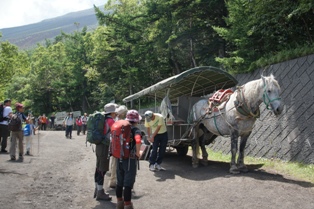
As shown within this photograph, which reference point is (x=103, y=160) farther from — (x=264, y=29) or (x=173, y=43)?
(x=173, y=43)

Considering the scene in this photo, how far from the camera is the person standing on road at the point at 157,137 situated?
10.3 m

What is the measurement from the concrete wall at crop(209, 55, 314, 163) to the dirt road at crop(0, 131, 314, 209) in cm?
132

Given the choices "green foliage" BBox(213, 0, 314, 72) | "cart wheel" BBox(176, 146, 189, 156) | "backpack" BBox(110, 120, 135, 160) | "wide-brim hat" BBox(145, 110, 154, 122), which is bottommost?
"cart wheel" BBox(176, 146, 189, 156)

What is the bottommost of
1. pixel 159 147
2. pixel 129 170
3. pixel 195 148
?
pixel 195 148

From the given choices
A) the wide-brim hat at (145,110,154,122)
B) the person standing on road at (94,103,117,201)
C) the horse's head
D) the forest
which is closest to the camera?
the person standing on road at (94,103,117,201)

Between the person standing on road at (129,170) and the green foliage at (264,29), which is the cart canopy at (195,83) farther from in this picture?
the person standing on road at (129,170)

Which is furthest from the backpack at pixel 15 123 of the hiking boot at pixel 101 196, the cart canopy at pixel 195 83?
the hiking boot at pixel 101 196

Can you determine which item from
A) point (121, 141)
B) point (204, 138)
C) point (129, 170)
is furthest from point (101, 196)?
point (204, 138)

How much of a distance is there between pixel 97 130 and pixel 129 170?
1.33 metres

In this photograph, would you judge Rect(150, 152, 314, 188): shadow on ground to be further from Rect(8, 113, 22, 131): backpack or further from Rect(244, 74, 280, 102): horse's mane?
Rect(8, 113, 22, 131): backpack

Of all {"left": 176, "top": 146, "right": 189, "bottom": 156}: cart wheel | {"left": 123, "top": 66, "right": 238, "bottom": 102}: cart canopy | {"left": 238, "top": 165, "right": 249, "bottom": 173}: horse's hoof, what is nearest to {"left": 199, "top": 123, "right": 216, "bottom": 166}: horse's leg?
{"left": 123, "top": 66, "right": 238, "bottom": 102}: cart canopy

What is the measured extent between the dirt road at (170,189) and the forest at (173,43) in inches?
204

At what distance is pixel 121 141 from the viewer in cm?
629

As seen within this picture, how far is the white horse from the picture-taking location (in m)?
8.12
